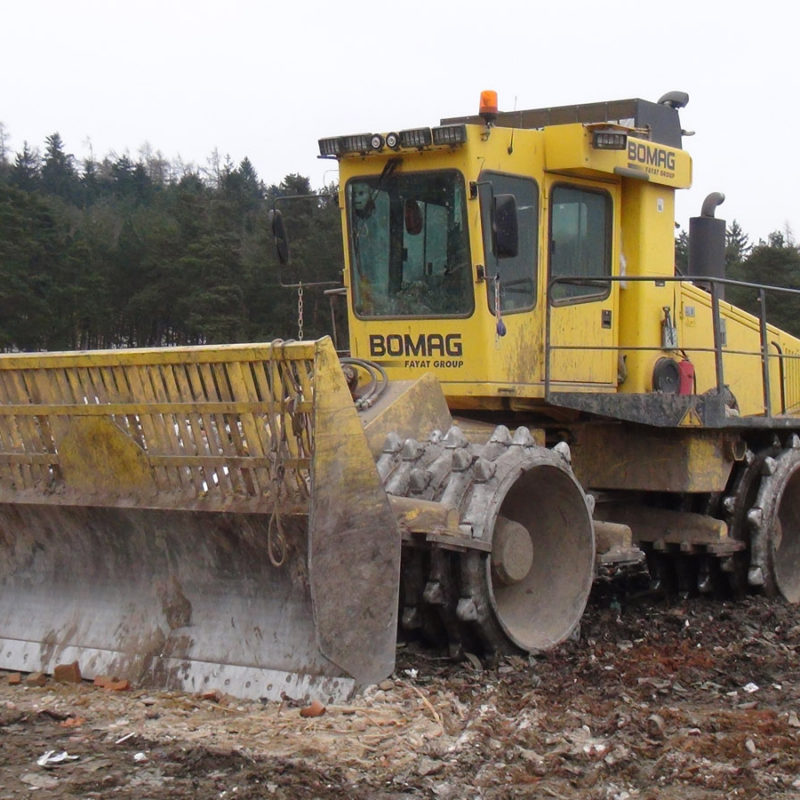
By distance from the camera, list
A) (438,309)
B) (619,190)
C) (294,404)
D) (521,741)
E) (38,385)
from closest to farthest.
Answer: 1. (521,741)
2. (294,404)
3. (38,385)
4. (438,309)
5. (619,190)

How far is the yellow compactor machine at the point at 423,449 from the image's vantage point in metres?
5.63

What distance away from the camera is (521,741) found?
5.09 meters

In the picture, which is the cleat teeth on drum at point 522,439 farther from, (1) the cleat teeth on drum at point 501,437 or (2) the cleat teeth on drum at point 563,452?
(2) the cleat teeth on drum at point 563,452

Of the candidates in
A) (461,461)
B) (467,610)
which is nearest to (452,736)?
(467,610)

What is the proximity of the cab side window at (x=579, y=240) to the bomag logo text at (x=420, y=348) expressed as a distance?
31.6 inches

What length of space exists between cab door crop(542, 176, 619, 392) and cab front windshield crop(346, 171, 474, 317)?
0.67 metres

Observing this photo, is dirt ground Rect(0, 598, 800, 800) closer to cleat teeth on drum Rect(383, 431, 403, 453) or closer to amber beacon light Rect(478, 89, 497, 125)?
cleat teeth on drum Rect(383, 431, 403, 453)

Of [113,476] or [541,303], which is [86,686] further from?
[541,303]

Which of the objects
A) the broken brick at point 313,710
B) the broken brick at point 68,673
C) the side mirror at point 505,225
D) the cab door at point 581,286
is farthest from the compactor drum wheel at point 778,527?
the broken brick at point 68,673

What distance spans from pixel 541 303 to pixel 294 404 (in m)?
2.69

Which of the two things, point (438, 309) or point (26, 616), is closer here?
point (26, 616)

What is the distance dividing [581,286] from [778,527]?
7.35 feet

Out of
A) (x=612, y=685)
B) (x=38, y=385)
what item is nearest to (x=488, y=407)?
(x=612, y=685)

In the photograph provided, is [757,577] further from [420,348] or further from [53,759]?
[53,759]
